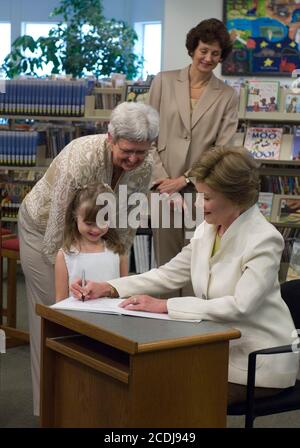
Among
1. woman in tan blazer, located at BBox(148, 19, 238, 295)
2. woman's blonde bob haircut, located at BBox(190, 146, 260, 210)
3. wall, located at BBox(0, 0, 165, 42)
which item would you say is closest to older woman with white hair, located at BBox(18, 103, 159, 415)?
woman's blonde bob haircut, located at BBox(190, 146, 260, 210)

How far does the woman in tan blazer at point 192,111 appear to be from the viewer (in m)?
4.18

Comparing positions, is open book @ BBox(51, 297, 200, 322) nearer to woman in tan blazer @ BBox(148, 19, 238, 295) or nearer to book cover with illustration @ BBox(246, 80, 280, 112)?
woman in tan blazer @ BBox(148, 19, 238, 295)

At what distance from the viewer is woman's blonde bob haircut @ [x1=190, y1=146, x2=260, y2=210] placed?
2.56 meters

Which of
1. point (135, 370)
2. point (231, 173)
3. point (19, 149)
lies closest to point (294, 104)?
point (19, 149)

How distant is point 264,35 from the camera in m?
7.66

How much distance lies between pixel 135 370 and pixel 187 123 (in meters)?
2.30

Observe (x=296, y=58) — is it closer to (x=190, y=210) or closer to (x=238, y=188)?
(x=190, y=210)

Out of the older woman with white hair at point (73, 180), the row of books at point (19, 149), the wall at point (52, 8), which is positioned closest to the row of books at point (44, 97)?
the row of books at point (19, 149)

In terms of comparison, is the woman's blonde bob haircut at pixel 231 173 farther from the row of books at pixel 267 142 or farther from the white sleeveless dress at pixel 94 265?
the row of books at pixel 267 142

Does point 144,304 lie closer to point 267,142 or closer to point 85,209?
point 85,209

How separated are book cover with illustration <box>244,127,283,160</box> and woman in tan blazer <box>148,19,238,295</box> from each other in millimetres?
2060

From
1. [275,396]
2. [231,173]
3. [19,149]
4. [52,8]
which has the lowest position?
[275,396]
